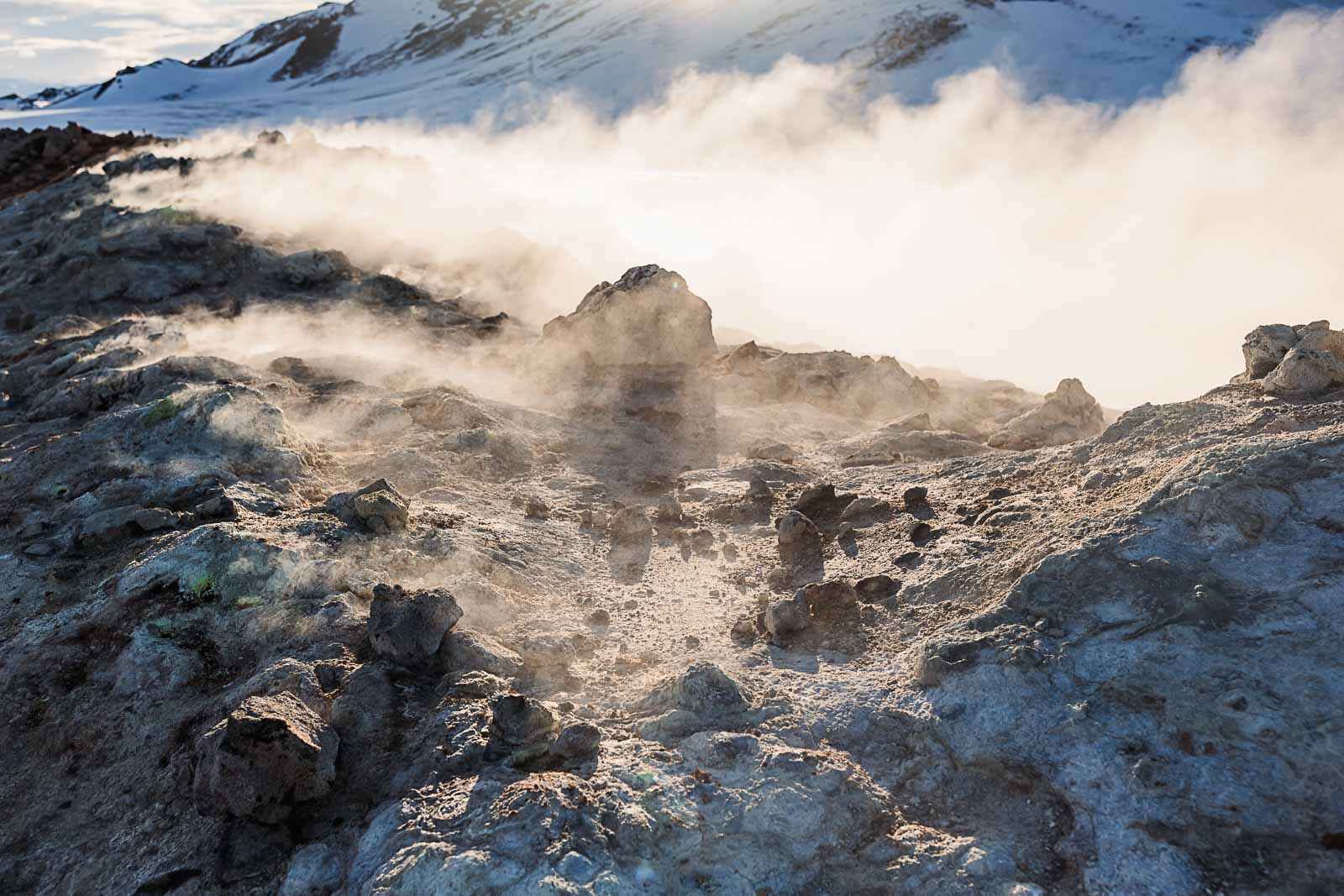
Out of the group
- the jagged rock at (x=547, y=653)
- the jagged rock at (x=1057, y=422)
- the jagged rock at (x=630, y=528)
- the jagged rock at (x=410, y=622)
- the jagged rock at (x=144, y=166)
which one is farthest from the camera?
the jagged rock at (x=144, y=166)

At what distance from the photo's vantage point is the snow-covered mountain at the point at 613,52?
50406 millimetres

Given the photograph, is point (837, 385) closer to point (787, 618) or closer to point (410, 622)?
point (787, 618)

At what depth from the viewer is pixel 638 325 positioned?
11.8m

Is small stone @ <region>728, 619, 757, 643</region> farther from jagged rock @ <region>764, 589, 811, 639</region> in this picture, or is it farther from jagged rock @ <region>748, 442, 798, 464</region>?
jagged rock @ <region>748, 442, 798, 464</region>

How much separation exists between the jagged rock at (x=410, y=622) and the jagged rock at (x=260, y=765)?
2.65ft

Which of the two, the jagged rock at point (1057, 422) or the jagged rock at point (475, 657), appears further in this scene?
the jagged rock at point (1057, 422)

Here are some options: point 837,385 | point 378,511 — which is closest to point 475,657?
point 378,511

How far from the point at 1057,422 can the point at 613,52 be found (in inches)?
Result: 2386

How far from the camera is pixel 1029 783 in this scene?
421 centimetres

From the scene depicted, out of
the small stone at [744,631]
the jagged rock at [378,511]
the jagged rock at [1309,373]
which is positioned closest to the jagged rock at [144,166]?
the jagged rock at [378,511]

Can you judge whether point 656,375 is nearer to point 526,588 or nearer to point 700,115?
point 526,588

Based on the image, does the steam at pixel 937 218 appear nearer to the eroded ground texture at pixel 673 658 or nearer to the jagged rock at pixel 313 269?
the jagged rock at pixel 313 269

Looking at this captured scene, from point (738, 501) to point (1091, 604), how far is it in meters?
3.59

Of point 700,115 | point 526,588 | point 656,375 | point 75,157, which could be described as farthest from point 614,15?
point 526,588
